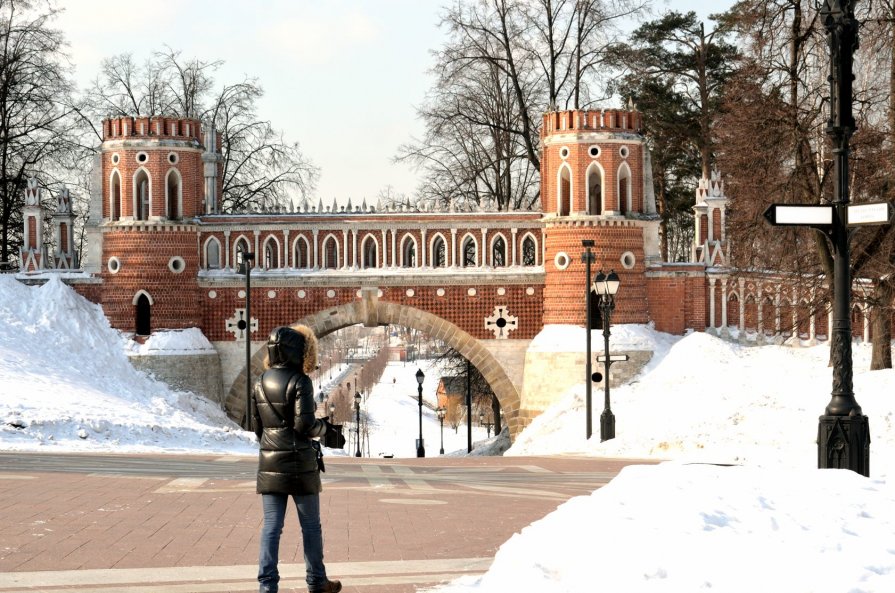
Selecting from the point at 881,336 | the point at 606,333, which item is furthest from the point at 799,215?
the point at 881,336

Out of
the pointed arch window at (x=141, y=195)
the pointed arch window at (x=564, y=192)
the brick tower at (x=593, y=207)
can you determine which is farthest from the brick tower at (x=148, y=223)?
the pointed arch window at (x=564, y=192)

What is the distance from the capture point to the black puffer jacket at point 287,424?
8.47 meters

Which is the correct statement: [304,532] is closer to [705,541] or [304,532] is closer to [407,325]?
[705,541]

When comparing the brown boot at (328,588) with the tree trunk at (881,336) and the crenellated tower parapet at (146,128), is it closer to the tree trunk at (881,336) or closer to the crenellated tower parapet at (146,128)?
the tree trunk at (881,336)

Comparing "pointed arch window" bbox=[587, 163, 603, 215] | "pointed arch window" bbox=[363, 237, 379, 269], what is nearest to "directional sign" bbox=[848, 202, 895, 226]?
"pointed arch window" bbox=[587, 163, 603, 215]

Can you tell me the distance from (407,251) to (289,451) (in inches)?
1118

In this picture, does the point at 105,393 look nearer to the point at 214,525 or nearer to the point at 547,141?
the point at 547,141

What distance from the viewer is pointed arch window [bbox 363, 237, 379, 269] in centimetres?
3691

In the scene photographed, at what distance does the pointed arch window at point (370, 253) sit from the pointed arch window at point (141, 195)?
5958 millimetres

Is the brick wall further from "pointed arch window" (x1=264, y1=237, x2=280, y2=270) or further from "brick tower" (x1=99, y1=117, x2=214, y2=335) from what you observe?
"brick tower" (x1=99, y1=117, x2=214, y2=335)

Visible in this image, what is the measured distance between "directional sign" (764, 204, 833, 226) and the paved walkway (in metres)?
3.71

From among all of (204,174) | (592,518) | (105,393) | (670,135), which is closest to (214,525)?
(592,518)

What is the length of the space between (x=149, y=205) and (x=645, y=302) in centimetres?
1354

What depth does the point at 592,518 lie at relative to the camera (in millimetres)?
9125
